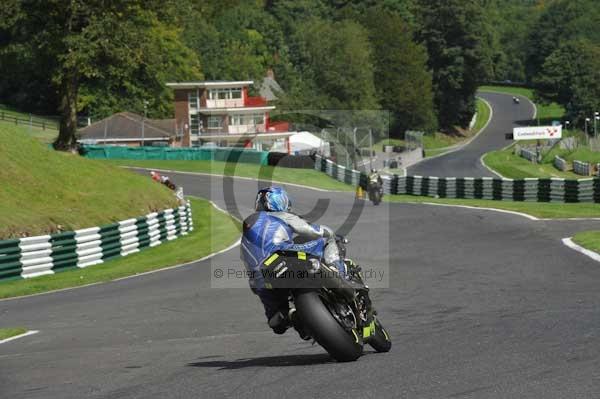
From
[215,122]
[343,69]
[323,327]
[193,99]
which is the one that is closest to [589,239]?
[323,327]

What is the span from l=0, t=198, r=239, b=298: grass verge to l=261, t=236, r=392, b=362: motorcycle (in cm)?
1259

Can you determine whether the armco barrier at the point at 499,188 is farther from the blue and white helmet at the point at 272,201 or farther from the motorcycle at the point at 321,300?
the motorcycle at the point at 321,300

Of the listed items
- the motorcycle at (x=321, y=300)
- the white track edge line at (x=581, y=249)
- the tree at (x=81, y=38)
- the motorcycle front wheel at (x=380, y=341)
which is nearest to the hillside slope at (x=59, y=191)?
the tree at (x=81, y=38)

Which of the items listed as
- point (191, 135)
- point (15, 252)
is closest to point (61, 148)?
→ point (15, 252)

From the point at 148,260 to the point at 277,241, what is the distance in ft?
54.1

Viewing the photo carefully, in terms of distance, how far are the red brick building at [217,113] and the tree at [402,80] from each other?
927 inches

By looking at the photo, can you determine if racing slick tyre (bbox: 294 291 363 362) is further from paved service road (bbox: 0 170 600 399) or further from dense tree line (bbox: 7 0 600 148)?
dense tree line (bbox: 7 0 600 148)

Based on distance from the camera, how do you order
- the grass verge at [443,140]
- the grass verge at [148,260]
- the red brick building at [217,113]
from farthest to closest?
the grass verge at [443,140]
the red brick building at [217,113]
the grass verge at [148,260]

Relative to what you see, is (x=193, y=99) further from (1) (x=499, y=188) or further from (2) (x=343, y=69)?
(1) (x=499, y=188)

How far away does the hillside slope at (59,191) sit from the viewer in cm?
2633

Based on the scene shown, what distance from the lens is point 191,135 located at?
332 feet

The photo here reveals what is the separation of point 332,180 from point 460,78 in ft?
270

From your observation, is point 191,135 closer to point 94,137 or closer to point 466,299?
point 94,137

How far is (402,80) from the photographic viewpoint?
407 feet
